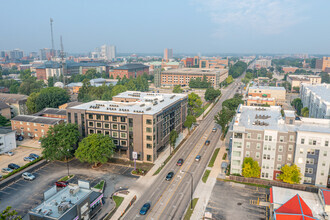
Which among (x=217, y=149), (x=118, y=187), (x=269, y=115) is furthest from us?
(x=217, y=149)

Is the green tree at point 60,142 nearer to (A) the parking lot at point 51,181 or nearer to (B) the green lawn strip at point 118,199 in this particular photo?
(A) the parking lot at point 51,181

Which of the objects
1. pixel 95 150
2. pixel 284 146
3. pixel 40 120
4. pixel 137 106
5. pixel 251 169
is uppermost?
pixel 137 106

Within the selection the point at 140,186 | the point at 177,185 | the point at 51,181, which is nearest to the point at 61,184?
the point at 51,181

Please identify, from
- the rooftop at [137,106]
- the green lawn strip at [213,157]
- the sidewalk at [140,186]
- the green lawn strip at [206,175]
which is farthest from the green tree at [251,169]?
the rooftop at [137,106]

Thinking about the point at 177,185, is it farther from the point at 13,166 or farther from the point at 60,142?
the point at 13,166

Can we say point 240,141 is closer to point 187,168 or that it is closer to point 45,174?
point 187,168

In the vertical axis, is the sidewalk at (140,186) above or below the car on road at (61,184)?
below

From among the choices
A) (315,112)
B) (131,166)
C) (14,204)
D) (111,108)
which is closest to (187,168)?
(131,166)
